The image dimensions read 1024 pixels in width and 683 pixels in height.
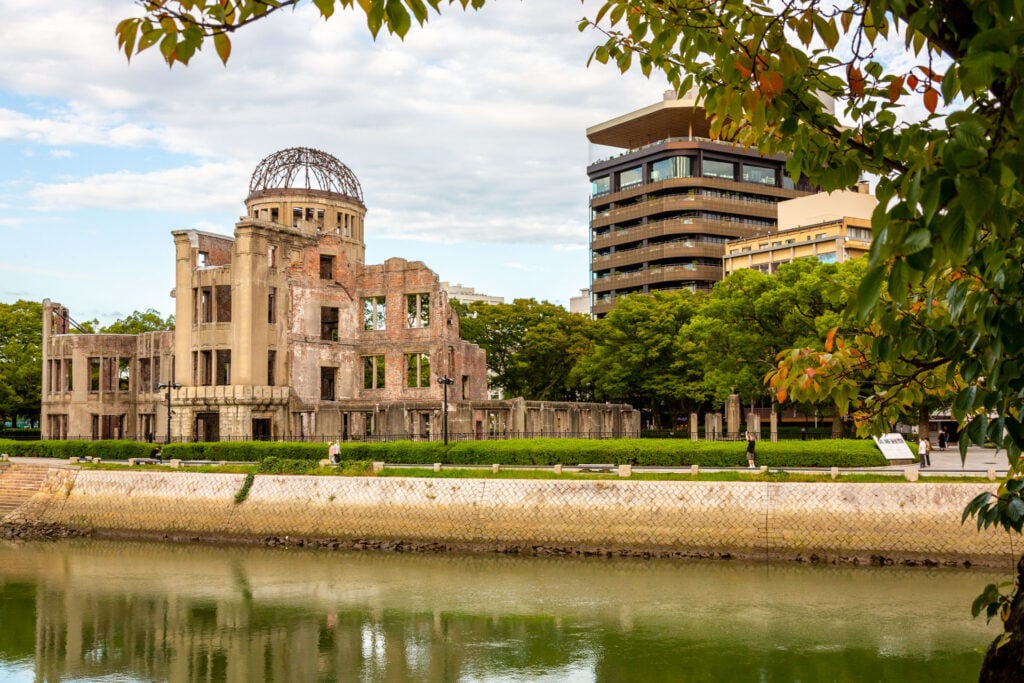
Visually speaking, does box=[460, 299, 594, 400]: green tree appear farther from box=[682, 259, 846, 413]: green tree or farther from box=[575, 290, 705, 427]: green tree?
box=[682, 259, 846, 413]: green tree

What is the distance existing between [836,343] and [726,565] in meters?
23.1

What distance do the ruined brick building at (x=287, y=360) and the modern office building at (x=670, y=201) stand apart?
35.3 m

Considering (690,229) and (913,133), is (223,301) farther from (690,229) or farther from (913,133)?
(913,133)

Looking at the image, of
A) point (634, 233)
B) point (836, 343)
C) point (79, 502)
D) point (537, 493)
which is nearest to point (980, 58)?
point (836, 343)

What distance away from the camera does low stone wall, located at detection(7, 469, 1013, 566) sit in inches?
1114

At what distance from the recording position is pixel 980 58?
10.9 ft

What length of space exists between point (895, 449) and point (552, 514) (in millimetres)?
13582

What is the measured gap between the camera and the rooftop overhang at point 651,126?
9738cm

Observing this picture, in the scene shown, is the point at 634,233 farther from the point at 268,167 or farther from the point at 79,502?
the point at 79,502

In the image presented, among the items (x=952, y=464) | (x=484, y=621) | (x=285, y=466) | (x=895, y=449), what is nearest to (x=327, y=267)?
(x=285, y=466)

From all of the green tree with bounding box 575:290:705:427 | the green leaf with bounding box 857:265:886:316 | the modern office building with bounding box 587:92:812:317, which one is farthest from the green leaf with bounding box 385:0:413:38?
the modern office building with bounding box 587:92:812:317

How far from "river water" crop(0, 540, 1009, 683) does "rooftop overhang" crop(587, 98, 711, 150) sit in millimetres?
74551

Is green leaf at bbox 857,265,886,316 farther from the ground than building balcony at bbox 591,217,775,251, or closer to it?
closer to it

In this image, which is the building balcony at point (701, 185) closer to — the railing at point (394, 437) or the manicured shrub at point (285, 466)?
the railing at point (394, 437)
